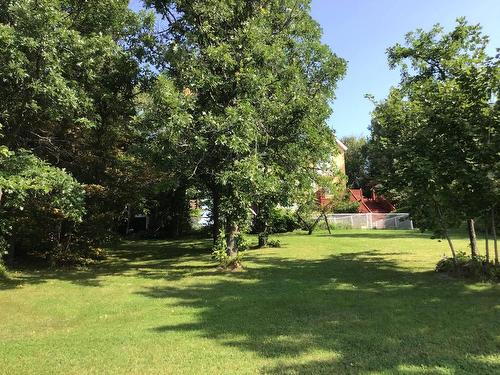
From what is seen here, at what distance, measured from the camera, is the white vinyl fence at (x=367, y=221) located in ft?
102

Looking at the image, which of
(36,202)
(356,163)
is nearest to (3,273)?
(36,202)

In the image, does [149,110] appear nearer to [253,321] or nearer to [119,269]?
[119,269]

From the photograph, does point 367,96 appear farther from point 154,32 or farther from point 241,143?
point 154,32

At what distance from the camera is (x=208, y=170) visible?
13.8 meters

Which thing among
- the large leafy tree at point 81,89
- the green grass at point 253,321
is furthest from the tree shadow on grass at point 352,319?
the large leafy tree at point 81,89

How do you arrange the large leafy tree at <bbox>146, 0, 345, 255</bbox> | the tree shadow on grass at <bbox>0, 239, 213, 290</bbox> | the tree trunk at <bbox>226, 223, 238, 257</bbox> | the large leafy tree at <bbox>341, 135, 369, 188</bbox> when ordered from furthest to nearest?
the large leafy tree at <bbox>341, 135, 369, 188</bbox> → the tree trunk at <bbox>226, 223, 238, 257</bbox> → the tree shadow on grass at <bbox>0, 239, 213, 290</bbox> → the large leafy tree at <bbox>146, 0, 345, 255</bbox>

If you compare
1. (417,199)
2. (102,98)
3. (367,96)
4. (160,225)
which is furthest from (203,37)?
(160,225)

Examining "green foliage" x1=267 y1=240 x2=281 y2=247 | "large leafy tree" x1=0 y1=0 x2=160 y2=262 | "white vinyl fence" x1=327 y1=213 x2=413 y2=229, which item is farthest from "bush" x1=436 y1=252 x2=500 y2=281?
"white vinyl fence" x1=327 y1=213 x2=413 y2=229

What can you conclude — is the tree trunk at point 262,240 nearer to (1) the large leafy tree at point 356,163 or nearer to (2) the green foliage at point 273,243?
(2) the green foliage at point 273,243

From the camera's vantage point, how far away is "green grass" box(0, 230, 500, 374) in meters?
5.60

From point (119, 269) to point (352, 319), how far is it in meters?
8.80

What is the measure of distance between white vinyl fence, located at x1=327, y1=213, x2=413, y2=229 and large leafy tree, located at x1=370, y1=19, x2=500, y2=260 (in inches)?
750

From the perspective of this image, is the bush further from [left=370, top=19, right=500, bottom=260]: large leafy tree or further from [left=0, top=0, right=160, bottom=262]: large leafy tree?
[left=0, top=0, right=160, bottom=262]: large leafy tree

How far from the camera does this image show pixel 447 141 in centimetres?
1046
